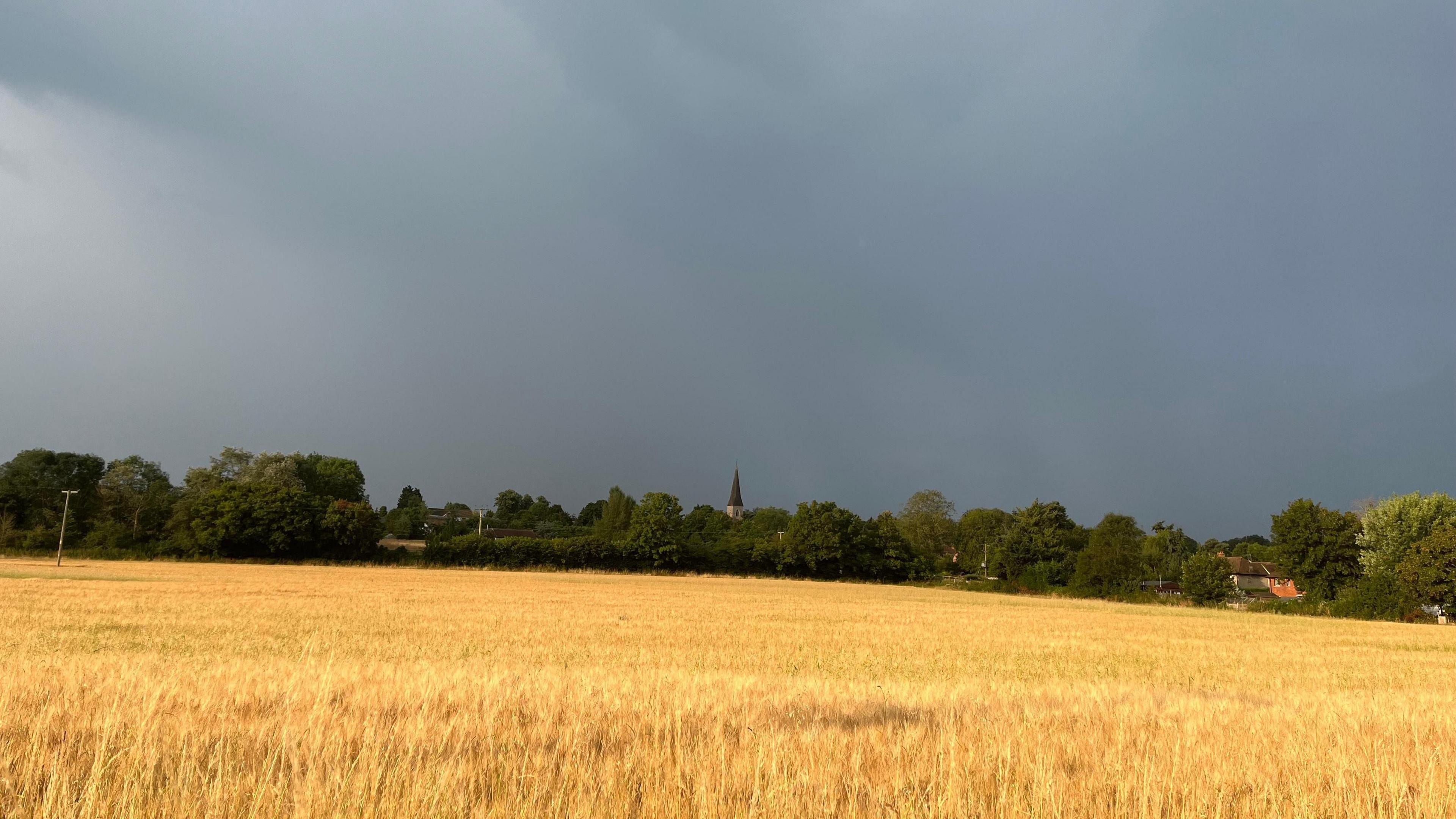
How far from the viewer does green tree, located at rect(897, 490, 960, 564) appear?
127625mm

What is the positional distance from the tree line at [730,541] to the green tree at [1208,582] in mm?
130

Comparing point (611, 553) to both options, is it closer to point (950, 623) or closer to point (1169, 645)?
point (950, 623)

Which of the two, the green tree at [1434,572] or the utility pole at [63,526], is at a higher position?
the green tree at [1434,572]

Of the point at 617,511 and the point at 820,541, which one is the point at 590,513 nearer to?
the point at 617,511

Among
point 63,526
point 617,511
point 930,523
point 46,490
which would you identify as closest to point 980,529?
point 930,523

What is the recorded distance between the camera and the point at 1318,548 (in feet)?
205

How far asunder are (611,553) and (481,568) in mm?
13512

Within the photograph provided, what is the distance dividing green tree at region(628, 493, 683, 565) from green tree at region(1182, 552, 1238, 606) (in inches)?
1919

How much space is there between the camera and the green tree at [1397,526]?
5831cm

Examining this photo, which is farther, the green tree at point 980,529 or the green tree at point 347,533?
the green tree at point 980,529

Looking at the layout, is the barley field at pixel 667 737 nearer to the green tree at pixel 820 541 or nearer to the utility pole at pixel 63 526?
the utility pole at pixel 63 526

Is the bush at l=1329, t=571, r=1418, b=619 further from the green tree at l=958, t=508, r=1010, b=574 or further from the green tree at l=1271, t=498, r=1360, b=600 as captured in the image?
the green tree at l=958, t=508, r=1010, b=574

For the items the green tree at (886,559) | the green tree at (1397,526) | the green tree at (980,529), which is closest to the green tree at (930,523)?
the green tree at (980,529)

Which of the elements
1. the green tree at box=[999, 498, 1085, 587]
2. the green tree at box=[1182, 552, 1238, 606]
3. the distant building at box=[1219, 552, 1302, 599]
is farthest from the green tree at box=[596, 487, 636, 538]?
the distant building at box=[1219, 552, 1302, 599]
